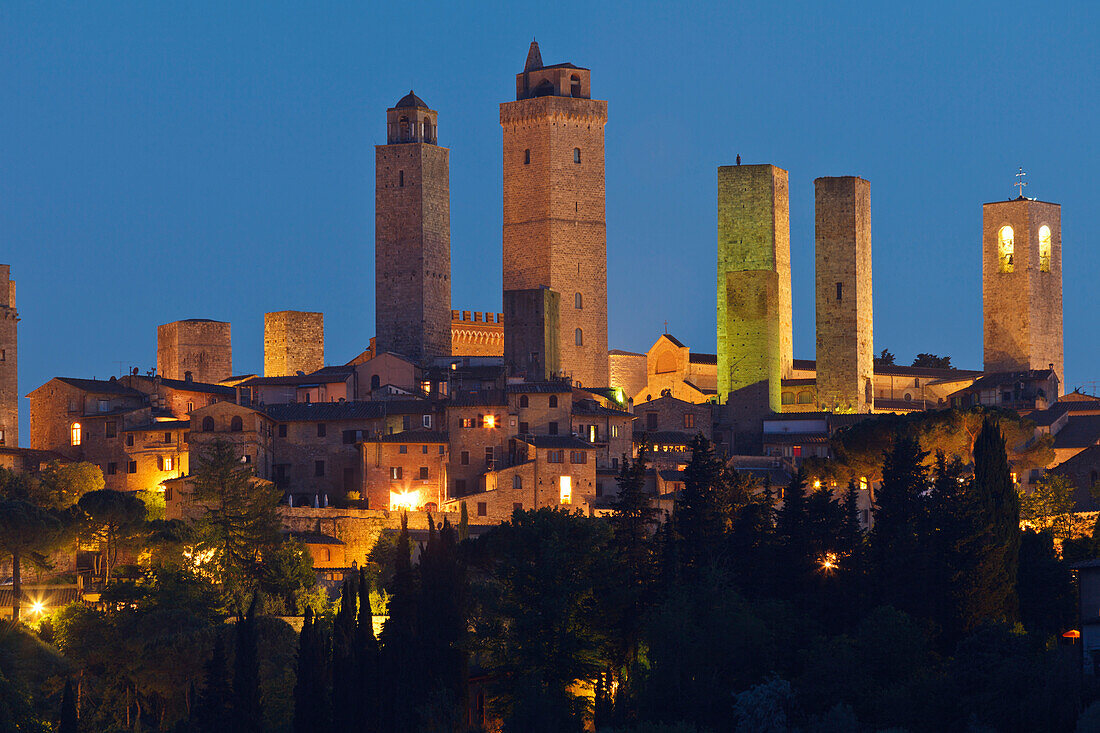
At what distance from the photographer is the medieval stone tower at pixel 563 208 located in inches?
2968

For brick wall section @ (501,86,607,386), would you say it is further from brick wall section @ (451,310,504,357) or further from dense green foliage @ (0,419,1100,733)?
dense green foliage @ (0,419,1100,733)

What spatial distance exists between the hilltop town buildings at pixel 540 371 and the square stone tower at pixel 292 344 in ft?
0.25

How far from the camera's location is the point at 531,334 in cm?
6962

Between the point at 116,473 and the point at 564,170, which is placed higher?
the point at 564,170

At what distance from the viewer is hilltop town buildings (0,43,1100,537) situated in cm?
6216

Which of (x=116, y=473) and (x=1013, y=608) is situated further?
(x=116, y=473)

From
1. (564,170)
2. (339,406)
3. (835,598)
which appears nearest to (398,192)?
(564,170)

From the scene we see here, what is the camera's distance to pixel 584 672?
44.4 metres

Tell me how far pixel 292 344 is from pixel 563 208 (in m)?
11.2

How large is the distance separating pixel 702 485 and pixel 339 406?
59.4 feet

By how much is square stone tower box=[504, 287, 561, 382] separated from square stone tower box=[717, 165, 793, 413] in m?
6.00

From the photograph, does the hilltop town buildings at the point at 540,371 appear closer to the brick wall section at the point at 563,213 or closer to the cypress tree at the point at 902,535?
the brick wall section at the point at 563,213

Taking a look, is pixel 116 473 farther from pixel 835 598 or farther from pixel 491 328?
pixel 835 598

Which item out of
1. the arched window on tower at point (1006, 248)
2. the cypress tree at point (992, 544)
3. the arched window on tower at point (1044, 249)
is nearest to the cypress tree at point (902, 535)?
the cypress tree at point (992, 544)
